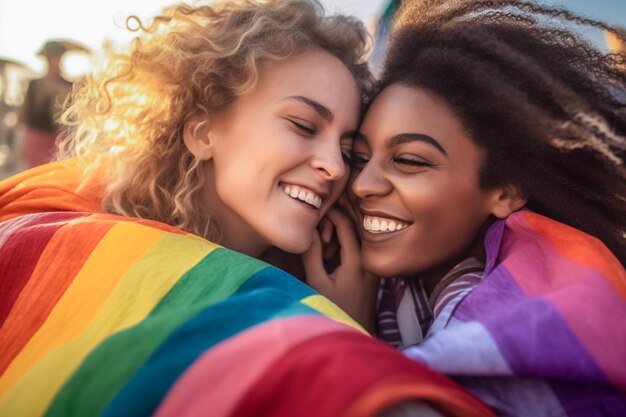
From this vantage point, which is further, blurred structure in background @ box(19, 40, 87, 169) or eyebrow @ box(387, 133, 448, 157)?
blurred structure in background @ box(19, 40, 87, 169)

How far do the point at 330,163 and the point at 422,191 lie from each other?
0.34 m

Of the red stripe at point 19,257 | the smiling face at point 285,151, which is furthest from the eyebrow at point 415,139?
the red stripe at point 19,257

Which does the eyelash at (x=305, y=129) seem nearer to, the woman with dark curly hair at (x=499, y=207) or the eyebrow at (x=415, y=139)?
the woman with dark curly hair at (x=499, y=207)

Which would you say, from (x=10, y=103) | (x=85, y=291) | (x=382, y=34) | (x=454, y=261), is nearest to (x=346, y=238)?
(x=454, y=261)

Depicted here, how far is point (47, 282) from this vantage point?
128 centimetres

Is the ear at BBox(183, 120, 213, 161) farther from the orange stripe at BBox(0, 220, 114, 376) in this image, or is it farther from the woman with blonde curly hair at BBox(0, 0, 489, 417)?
the orange stripe at BBox(0, 220, 114, 376)

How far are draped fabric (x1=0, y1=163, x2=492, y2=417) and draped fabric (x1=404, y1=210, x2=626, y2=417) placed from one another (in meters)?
0.10

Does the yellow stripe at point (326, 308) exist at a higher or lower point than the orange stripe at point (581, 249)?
lower

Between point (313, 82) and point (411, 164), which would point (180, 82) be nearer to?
point (313, 82)

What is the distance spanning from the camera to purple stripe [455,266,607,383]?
99 cm

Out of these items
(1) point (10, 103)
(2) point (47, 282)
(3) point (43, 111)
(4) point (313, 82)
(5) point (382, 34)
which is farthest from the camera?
(1) point (10, 103)

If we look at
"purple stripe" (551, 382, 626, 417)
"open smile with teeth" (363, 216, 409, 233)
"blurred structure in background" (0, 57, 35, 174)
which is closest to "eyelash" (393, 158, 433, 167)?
"open smile with teeth" (363, 216, 409, 233)

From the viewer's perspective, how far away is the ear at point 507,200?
5.45 ft

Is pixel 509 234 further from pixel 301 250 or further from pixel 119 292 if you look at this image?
pixel 119 292
